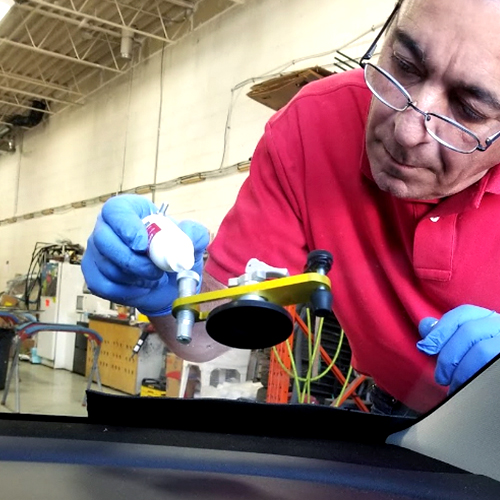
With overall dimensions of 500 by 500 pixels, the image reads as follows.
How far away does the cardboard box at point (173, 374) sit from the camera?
298 cm

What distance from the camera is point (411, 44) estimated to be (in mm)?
676

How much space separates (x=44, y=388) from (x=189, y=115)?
2352mm

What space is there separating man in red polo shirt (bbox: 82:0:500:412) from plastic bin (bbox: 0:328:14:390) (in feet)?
10.0

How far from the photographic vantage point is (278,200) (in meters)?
0.97

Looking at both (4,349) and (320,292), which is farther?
(4,349)

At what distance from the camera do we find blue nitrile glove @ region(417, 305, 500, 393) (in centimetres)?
60

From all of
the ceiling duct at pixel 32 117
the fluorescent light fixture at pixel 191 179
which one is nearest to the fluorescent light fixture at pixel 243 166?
the fluorescent light fixture at pixel 191 179

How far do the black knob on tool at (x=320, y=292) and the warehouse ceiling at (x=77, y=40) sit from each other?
408cm

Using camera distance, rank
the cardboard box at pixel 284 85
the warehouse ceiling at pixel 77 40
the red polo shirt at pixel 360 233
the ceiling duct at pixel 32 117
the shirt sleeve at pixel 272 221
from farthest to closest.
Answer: the ceiling duct at pixel 32 117 < the warehouse ceiling at pixel 77 40 < the cardboard box at pixel 284 85 < the shirt sleeve at pixel 272 221 < the red polo shirt at pixel 360 233

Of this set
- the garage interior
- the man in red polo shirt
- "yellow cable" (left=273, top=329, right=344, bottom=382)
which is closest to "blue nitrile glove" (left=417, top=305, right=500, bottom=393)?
the man in red polo shirt

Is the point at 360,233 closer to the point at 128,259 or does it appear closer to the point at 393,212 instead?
the point at 393,212

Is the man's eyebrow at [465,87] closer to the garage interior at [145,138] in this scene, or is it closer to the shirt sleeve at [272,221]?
the shirt sleeve at [272,221]

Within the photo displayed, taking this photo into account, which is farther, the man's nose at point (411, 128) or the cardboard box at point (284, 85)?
the cardboard box at point (284, 85)

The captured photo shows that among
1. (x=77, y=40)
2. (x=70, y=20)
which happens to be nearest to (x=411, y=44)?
(x=70, y=20)
